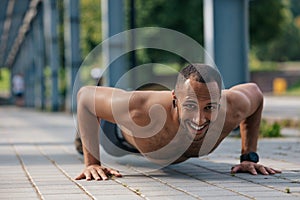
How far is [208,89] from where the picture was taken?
698 cm

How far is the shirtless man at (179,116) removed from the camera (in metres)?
7.03

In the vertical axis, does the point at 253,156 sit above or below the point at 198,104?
below

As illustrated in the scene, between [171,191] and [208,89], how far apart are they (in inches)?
33.7

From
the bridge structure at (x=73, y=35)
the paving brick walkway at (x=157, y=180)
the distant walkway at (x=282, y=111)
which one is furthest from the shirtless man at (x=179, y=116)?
the distant walkway at (x=282, y=111)

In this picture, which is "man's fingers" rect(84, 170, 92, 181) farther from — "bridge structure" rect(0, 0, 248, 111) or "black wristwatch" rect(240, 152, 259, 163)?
"bridge structure" rect(0, 0, 248, 111)

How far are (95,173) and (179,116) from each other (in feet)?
3.34

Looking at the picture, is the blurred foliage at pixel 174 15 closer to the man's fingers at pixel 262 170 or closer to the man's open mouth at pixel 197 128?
the man's fingers at pixel 262 170

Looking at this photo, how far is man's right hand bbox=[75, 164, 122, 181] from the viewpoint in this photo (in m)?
7.72

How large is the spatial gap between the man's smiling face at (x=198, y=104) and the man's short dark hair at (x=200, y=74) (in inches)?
1.5

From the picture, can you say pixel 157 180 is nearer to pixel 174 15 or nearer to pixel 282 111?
pixel 282 111

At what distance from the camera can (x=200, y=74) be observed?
701 centimetres

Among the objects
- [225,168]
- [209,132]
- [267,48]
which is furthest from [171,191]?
[267,48]

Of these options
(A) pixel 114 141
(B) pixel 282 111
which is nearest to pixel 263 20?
(B) pixel 282 111

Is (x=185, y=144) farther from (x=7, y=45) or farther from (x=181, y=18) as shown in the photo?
(x=7, y=45)
